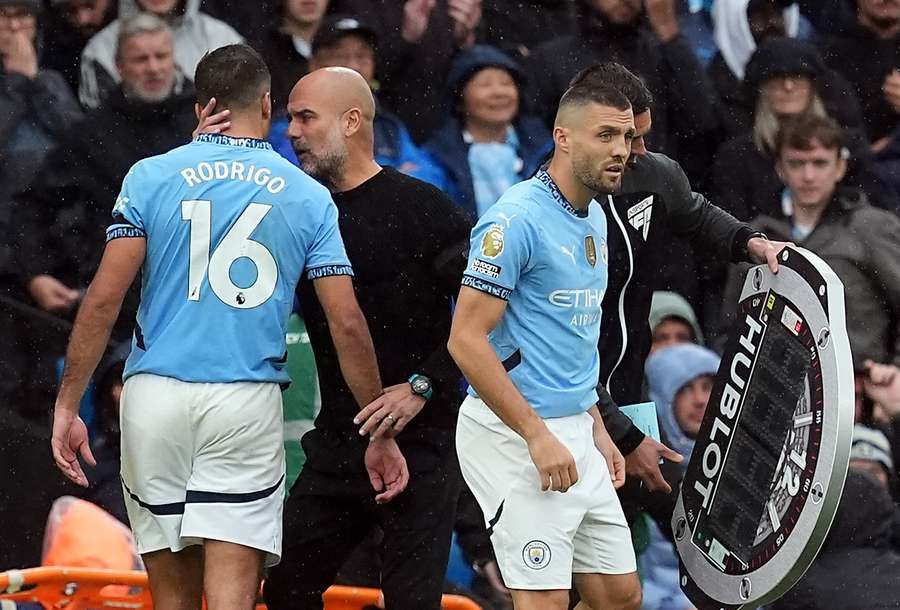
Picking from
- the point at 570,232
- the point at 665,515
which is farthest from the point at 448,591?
the point at 570,232

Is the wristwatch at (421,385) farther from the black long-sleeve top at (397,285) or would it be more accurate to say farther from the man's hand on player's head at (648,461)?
the man's hand on player's head at (648,461)

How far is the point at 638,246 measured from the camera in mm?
5922

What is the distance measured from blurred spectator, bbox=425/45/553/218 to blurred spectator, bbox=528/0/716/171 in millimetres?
189

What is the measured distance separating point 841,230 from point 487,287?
3461 mm

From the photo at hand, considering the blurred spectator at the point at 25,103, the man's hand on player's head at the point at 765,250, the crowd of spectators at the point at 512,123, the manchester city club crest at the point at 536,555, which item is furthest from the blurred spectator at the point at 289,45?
the manchester city club crest at the point at 536,555

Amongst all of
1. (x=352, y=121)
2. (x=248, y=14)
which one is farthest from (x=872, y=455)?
(x=248, y=14)

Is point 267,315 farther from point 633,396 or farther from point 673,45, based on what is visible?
point 673,45

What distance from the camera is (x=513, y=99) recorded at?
314 inches

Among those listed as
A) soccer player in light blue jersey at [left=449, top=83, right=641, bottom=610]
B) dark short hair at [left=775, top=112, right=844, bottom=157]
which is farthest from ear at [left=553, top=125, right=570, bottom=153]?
dark short hair at [left=775, top=112, right=844, bottom=157]

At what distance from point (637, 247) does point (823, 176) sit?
8.12ft

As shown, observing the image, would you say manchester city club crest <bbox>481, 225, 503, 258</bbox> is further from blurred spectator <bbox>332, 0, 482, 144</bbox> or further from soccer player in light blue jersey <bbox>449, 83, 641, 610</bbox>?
blurred spectator <bbox>332, 0, 482, 144</bbox>

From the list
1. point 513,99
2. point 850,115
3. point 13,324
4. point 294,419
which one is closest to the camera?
point 294,419

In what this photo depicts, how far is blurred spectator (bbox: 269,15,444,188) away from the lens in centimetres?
774

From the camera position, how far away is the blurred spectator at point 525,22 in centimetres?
843
